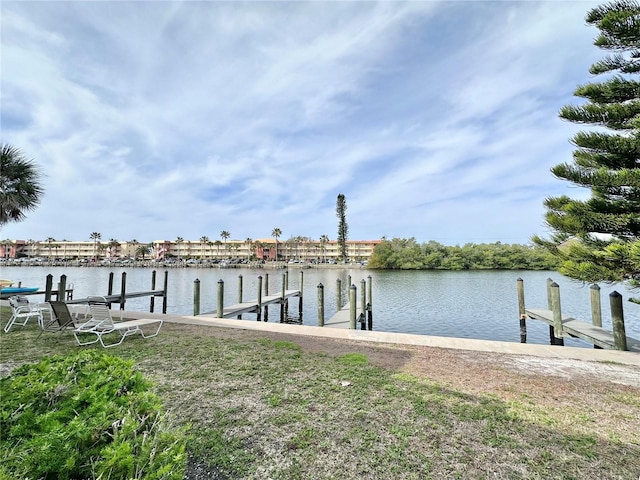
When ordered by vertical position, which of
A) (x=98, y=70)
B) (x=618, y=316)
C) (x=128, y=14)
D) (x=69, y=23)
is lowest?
(x=618, y=316)

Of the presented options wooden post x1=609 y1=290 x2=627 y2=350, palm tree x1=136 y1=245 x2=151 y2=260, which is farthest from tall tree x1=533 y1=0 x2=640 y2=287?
palm tree x1=136 y1=245 x2=151 y2=260

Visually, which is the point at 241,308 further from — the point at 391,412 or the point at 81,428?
the point at 81,428

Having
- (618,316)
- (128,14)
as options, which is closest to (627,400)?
(618,316)

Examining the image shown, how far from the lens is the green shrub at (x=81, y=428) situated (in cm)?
A: 127

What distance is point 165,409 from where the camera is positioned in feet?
11.6

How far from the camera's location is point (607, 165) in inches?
308

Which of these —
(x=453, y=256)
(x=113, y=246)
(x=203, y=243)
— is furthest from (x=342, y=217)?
(x=113, y=246)

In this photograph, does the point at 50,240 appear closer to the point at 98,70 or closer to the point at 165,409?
the point at 98,70

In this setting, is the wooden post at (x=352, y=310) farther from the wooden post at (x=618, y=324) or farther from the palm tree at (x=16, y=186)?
the palm tree at (x=16, y=186)

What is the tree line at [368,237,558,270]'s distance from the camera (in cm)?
5453

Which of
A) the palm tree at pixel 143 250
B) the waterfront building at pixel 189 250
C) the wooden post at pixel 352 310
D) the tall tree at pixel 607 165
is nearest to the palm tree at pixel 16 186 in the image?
the wooden post at pixel 352 310

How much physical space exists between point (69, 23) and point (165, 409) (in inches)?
258

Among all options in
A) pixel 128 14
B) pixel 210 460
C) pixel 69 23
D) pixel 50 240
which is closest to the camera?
pixel 210 460

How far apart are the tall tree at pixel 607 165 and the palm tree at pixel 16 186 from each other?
1686 centimetres
